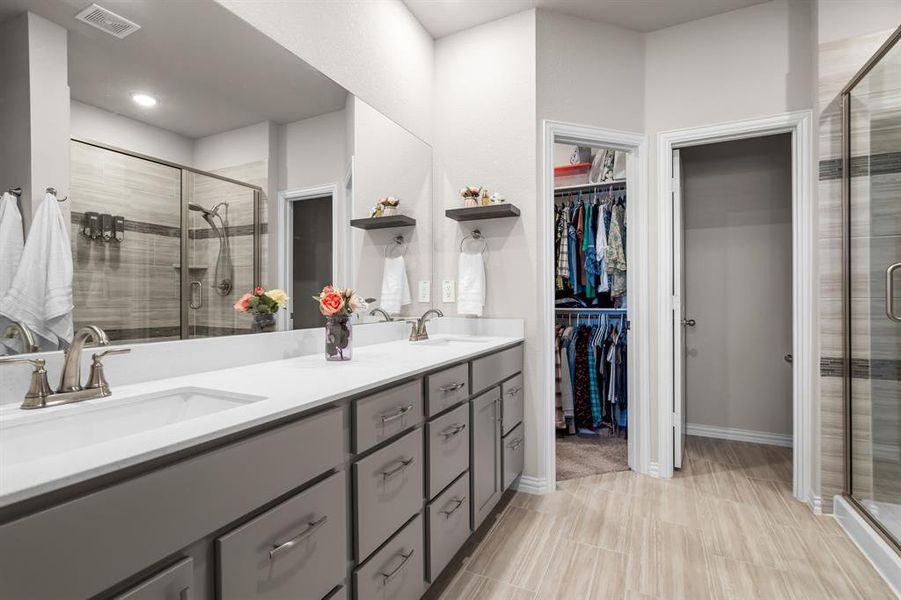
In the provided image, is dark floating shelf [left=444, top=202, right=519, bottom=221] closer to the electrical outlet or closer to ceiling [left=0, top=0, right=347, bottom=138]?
the electrical outlet

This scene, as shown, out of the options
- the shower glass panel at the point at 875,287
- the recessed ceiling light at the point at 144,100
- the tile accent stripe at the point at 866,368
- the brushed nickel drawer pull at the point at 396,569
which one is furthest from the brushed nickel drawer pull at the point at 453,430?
the tile accent stripe at the point at 866,368

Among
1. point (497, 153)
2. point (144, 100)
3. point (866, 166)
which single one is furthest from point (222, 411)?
point (866, 166)

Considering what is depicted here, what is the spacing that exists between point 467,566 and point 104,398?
1432 millimetres

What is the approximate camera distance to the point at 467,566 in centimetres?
180

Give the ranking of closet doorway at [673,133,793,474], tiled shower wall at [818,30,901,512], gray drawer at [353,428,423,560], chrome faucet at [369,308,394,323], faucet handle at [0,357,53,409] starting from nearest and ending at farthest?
faucet handle at [0,357,53,409]
gray drawer at [353,428,423,560]
tiled shower wall at [818,30,901,512]
chrome faucet at [369,308,394,323]
closet doorway at [673,133,793,474]

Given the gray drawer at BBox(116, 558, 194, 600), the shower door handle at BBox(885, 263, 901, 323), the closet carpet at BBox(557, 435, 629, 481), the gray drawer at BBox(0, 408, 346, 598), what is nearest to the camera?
the gray drawer at BBox(0, 408, 346, 598)

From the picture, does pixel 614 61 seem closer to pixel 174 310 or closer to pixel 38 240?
pixel 174 310

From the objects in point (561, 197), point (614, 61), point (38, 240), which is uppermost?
point (614, 61)

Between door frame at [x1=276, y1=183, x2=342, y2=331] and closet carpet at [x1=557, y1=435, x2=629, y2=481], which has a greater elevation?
door frame at [x1=276, y1=183, x2=342, y2=331]

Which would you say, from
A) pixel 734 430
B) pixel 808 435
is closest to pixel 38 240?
pixel 808 435

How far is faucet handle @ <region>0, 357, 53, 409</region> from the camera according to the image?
3.06 ft

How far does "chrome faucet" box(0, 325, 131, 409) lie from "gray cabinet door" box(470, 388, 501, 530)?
48.1 inches

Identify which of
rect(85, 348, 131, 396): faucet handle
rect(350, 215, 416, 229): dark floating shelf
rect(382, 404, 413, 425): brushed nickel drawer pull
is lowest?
rect(382, 404, 413, 425): brushed nickel drawer pull

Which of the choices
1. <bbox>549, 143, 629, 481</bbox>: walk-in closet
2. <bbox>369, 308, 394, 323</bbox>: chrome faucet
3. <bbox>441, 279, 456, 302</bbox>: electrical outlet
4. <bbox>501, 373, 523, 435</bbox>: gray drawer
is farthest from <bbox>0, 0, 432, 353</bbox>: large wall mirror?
<bbox>549, 143, 629, 481</bbox>: walk-in closet
